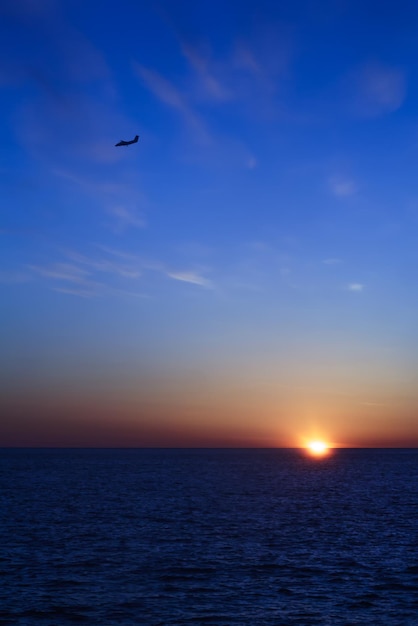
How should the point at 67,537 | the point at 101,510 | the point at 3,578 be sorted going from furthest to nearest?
1. the point at 101,510
2. the point at 67,537
3. the point at 3,578

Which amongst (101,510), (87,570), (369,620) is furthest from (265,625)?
(101,510)

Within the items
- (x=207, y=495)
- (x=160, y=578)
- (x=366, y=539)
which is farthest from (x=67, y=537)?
(x=207, y=495)

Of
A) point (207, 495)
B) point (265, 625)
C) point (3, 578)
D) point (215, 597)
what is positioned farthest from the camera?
point (207, 495)

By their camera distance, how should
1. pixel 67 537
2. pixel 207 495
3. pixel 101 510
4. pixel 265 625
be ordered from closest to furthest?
pixel 265 625, pixel 67 537, pixel 101 510, pixel 207 495

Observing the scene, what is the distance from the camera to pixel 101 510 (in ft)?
243

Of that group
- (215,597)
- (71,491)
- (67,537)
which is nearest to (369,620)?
(215,597)

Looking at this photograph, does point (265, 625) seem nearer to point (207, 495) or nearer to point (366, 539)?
point (366, 539)

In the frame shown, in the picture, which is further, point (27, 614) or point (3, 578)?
point (3, 578)

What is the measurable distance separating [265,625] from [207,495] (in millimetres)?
69826

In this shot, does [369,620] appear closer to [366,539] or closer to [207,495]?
[366,539]

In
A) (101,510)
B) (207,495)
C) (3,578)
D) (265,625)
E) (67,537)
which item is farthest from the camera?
(207,495)

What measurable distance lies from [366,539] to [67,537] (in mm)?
25732

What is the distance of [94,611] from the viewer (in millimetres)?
31656

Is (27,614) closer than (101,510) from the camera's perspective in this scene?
Yes
